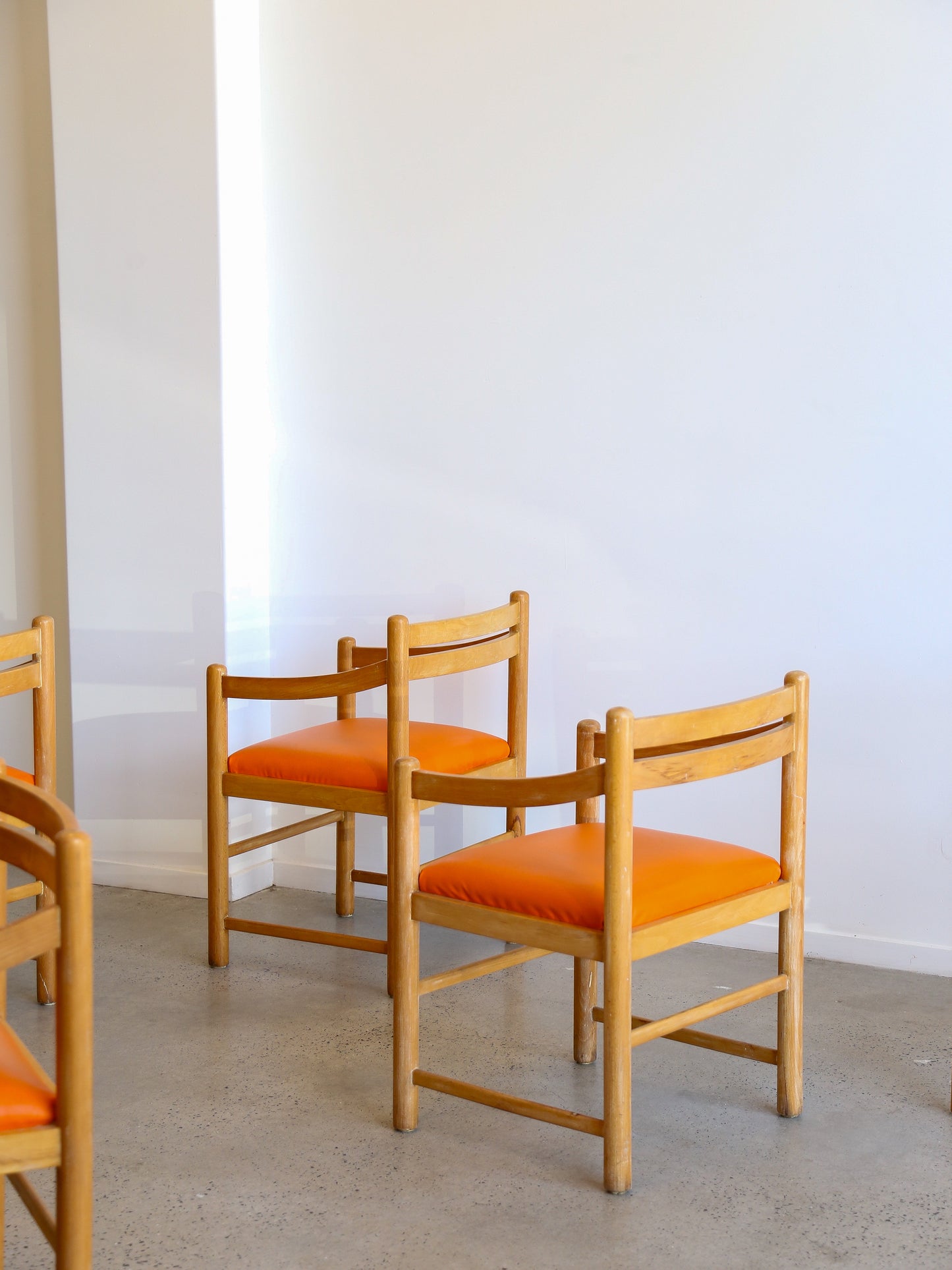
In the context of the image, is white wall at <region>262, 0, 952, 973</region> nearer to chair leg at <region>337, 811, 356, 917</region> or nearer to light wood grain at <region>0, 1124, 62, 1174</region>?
chair leg at <region>337, 811, 356, 917</region>

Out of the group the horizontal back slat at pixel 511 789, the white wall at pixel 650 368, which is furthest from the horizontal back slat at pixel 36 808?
the white wall at pixel 650 368

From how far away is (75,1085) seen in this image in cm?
125

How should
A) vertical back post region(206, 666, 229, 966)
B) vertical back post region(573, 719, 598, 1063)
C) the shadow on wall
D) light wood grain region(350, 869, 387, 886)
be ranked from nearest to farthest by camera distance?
vertical back post region(573, 719, 598, 1063) < vertical back post region(206, 666, 229, 966) < light wood grain region(350, 869, 387, 886) < the shadow on wall

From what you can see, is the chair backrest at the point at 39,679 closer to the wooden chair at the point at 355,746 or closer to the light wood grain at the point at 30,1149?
the wooden chair at the point at 355,746

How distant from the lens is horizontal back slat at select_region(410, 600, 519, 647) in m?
2.55

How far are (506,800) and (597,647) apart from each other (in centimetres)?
119

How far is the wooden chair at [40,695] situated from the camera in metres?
2.43

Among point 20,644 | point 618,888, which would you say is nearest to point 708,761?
point 618,888

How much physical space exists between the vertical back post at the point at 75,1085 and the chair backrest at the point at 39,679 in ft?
4.03

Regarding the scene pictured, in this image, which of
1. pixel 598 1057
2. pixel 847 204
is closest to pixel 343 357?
pixel 847 204

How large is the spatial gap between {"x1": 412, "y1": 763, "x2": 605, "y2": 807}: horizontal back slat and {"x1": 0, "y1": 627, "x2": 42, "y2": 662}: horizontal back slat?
2.87 ft

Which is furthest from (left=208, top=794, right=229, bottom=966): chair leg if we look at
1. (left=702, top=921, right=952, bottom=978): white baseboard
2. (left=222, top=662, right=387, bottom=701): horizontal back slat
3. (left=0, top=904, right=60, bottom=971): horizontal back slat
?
(left=0, top=904, right=60, bottom=971): horizontal back slat

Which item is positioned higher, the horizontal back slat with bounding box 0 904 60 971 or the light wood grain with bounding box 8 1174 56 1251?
the horizontal back slat with bounding box 0 904 60 971

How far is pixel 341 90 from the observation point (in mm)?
3229
